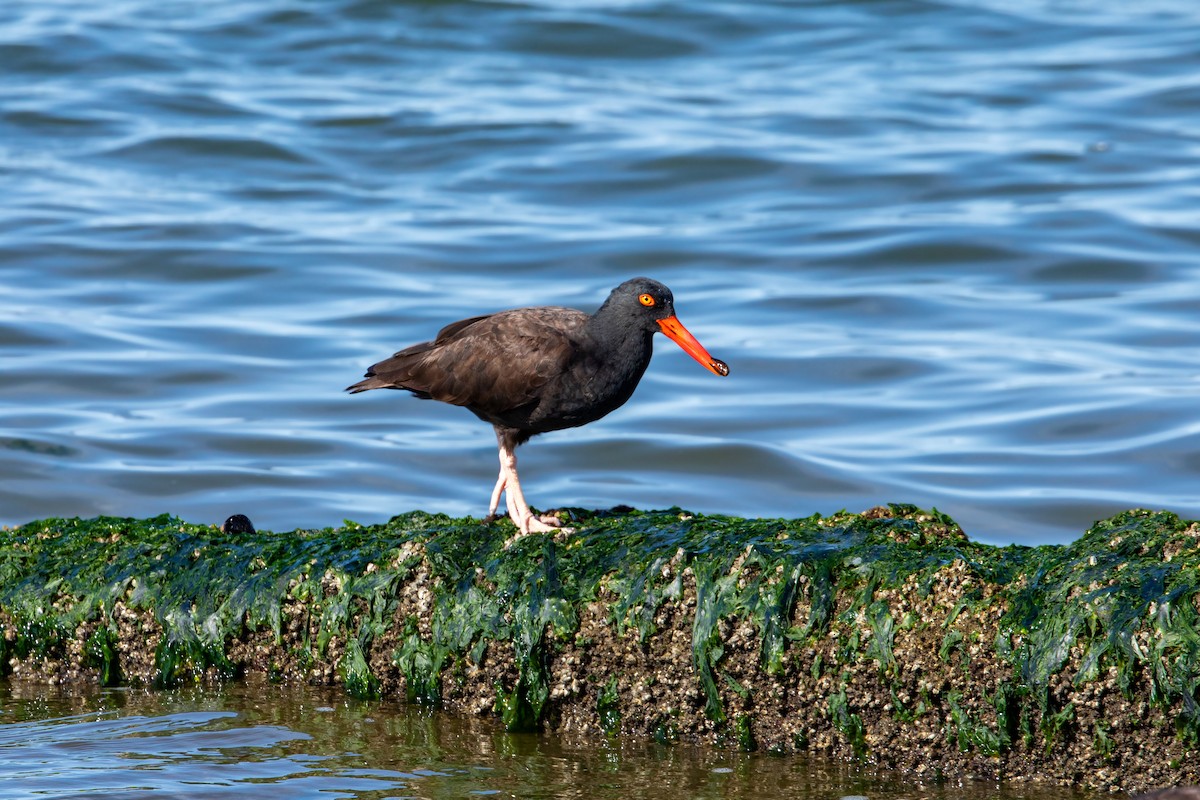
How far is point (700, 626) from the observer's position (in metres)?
4.79

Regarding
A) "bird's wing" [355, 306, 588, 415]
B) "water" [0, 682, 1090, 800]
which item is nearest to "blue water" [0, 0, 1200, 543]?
"bird's wing" [355, 306, 588, 415]

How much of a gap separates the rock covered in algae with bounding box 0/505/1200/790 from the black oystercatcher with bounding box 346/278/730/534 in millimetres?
536

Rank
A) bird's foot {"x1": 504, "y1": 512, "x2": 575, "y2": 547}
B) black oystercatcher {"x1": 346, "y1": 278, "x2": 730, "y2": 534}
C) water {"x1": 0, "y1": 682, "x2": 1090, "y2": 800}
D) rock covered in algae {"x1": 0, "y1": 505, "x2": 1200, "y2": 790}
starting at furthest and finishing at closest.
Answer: black oystercatcher {"x1": 346, "y1": 278, "x2": 730, "y2": 534} < bird's foot {"x1": 504, "y1": 512, "x2": 575, "y2": 547} < water {"x1": 0, "y1": 682, "x2": 1090, "y2": 800} < rock covered in algae {"x1": 0, "y1": 505, "x2": 1200, "y2": 790}

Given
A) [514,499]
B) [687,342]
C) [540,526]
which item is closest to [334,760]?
[540,526]

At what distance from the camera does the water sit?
4.62 metres

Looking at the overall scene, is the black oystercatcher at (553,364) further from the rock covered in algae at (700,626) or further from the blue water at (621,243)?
the blue water at (621,243)

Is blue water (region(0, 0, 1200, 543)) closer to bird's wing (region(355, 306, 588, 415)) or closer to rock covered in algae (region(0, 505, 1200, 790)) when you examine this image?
Answer: bird's wing (region(355, 306, 588, 415))

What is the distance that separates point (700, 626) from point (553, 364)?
1.70 metres

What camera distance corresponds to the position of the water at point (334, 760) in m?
4.62

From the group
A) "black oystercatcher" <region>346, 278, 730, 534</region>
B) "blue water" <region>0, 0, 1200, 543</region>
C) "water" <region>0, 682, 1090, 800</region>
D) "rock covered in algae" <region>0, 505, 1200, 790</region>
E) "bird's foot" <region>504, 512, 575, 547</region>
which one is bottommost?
"water" <region>0, 682, 1090, 800</region>

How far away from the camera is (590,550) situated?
5.19 metres

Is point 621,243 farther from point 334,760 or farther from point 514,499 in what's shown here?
point 334,760

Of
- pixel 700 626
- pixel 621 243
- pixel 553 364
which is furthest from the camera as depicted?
pixel 621 243

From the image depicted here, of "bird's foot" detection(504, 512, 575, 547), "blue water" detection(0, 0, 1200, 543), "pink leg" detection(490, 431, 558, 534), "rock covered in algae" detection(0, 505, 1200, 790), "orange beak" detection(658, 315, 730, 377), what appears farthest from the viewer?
"blue water" detection(0, 0, 1200, 543)
